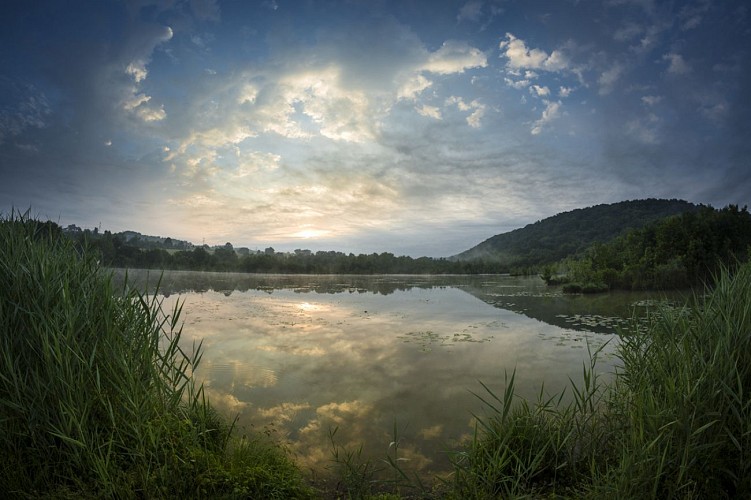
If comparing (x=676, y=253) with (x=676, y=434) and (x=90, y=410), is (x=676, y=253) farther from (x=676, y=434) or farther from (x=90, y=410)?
(x=90, y=410)

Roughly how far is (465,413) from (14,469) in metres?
5.46

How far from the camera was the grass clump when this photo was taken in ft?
10.2

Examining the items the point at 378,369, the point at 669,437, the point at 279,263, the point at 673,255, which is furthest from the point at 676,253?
the point at 279,263

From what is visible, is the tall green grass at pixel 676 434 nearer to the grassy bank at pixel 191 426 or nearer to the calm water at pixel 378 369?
the grassy bank at pixel 191 426

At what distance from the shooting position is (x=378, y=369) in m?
8.20

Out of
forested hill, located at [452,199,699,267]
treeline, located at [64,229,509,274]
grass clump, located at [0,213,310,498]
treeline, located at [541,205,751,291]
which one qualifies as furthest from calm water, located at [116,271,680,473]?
forested hill, located at [452,199,699,267]

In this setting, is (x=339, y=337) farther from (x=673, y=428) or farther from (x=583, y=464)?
(x=673, y=428)

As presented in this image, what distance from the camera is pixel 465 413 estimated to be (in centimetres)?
580

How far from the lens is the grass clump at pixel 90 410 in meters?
3.10

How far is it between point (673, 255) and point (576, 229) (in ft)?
255

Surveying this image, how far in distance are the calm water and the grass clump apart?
1339mm

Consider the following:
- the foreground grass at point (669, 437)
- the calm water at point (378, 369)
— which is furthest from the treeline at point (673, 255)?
the foreground grass at point (669, 437)

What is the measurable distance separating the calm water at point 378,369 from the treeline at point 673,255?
2189cm

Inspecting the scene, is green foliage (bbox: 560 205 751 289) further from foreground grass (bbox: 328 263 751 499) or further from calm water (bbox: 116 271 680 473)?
foreground grass (bbox: 328 263 751 499)
